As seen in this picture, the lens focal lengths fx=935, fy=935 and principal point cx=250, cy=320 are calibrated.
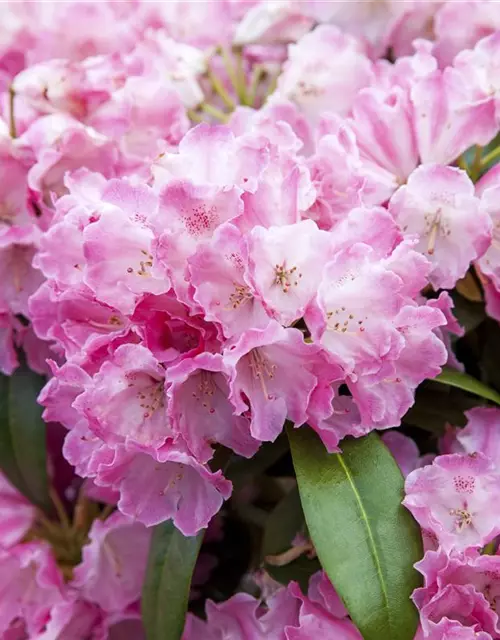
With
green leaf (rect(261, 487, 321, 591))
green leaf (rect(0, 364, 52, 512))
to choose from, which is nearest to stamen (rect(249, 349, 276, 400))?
green leaf (rect(261, 487, 321, 591))

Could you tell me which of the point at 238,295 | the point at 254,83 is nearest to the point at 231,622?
the point at 238,295

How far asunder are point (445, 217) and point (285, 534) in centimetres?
32

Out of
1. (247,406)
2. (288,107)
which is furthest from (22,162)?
(247,406)

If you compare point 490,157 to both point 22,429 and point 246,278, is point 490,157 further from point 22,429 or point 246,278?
point 22,429

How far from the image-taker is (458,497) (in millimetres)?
685

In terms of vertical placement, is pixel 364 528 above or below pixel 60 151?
below

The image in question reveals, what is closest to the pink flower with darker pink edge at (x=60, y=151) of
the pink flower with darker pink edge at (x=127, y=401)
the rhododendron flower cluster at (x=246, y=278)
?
the rhododendron flower cluster at (x=246, y=278)

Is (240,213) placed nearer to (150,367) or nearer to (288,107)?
(150,367)

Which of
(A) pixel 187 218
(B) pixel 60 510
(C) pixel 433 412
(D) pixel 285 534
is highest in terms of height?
(A) pixel 187 218

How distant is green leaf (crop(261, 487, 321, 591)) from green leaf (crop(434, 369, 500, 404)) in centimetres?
19

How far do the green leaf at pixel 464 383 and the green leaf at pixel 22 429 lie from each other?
0.39 metres

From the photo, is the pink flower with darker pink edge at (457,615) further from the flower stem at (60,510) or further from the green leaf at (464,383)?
the flower stem at (60,510)

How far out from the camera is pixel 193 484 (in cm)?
69

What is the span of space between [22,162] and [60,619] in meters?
0.42
